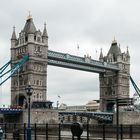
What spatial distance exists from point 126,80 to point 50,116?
138 feet

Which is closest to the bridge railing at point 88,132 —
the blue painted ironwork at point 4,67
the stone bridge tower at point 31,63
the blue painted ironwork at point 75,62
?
the blue painted ironwork at point 4,67

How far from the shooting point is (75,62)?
9781cm

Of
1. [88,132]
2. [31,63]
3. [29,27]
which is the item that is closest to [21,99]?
[31,63]

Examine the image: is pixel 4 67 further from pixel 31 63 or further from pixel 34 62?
pixel 34 62

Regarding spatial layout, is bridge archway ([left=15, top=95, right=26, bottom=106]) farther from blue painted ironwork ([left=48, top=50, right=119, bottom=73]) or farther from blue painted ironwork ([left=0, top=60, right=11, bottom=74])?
blue painted ironwork ([left=48, top=50, right=119, bottom=73])

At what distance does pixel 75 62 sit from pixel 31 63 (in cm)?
1324

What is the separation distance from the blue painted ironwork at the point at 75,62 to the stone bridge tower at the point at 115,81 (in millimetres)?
4934

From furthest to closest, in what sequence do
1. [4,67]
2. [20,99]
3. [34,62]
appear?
[20,99], [34,62], [4,67]

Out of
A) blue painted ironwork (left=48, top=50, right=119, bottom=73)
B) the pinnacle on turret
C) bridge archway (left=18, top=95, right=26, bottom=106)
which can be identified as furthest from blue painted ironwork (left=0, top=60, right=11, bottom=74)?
blue painted ironwork (left=48, top=50, right=119, bottom=73)

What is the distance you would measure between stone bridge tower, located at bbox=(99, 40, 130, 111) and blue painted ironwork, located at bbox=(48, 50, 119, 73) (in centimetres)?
493

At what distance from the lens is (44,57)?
3585 inches

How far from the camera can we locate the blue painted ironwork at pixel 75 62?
94.0 meters

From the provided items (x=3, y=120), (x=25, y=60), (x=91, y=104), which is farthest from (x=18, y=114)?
(x=91, y=104)

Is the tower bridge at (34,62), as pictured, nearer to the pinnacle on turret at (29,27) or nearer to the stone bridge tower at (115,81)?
the pinnacle on turret at (29,27)
